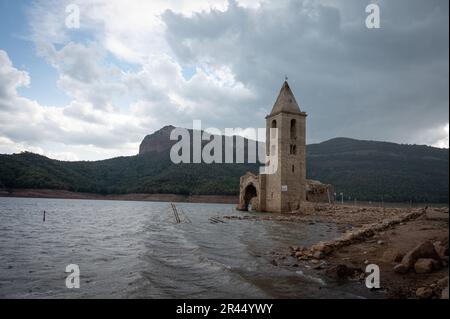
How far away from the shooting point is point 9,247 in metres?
14.8

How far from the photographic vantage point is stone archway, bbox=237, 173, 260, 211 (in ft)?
136

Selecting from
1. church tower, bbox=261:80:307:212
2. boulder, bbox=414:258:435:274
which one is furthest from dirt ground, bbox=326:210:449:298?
church tower, bbox=261:80:307:212

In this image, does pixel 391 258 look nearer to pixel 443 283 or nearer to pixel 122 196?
pixel 443 283

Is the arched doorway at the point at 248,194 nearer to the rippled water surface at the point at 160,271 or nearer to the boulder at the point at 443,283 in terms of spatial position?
the rippled water surface at the point at 160,271

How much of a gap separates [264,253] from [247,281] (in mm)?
4343

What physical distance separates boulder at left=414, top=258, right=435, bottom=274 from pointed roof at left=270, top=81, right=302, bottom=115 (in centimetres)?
3021

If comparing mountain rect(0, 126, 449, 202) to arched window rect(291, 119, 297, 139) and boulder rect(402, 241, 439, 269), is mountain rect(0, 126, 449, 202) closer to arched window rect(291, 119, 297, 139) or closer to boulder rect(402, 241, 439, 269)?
arched window rect(291, 119, 297, 139)

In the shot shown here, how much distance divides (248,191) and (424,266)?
42.1 metres

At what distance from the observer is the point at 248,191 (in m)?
49.6

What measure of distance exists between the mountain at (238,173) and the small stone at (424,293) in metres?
66.9

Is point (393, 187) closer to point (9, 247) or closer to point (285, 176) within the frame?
point (285, 176)

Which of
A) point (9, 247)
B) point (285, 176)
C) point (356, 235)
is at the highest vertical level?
point (285, 176)

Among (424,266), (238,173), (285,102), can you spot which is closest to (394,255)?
(424,266)
